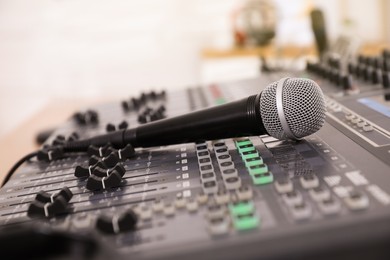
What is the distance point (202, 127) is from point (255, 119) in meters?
0.09

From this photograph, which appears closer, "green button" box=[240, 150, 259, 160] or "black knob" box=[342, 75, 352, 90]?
"green button" box=[240, 150, 259, 160]

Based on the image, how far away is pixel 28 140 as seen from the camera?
1.54m

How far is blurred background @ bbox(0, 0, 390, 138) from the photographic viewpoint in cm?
307

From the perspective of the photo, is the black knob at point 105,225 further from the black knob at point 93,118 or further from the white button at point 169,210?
the black knob at point 93,118

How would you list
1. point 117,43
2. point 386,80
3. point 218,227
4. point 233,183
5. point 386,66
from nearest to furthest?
point 218,227
point 233,183
point 386,80
point 386,66
point 117,43

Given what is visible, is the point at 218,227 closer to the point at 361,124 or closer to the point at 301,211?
the point at 301,211

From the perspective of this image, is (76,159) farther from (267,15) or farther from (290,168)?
(267,15)

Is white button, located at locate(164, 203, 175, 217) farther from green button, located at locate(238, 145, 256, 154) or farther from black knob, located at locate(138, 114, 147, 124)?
black knob, located at locate(138, 114, 147, 124)

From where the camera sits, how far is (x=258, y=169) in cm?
64

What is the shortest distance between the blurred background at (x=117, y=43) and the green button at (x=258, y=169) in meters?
2.29

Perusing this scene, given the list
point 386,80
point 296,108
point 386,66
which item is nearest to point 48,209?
point 296,108

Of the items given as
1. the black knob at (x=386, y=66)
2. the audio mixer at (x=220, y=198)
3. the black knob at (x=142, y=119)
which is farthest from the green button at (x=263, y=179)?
the black knob at (x=386, y=66)

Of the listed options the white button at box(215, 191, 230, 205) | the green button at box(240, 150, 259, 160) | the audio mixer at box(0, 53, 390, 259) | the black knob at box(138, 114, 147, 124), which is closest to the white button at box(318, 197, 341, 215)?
the audio mixer at box(0, 53, 390, 259)

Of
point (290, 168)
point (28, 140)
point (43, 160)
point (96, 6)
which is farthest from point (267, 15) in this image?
point (290, 168)
